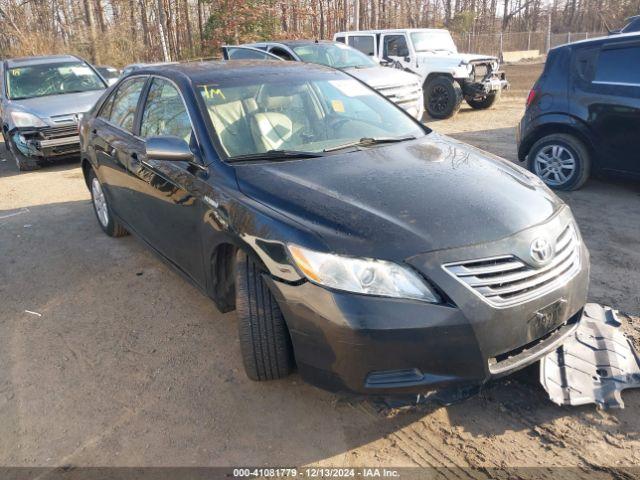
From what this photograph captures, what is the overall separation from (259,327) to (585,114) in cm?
480

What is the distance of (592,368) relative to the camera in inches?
112

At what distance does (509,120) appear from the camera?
1153 cm

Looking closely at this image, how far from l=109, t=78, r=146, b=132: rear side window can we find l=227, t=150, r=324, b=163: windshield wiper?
61.5 inches

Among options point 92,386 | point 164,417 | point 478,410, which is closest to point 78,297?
point 92,386

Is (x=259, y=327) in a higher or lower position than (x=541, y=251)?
lower

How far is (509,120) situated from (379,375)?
1048 cm

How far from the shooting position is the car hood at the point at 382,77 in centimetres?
964

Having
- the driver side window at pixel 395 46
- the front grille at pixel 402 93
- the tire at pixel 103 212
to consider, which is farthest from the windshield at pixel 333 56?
the tire at pixel 103 212

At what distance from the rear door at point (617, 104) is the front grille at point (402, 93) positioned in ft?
13.8

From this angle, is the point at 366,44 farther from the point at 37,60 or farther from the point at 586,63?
the point at 586,63

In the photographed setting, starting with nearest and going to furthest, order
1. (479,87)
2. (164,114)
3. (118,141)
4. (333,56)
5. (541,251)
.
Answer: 1. (541,251)
2. (164,114)
3. (118,141)
4. (333,56)
5. (479,87)

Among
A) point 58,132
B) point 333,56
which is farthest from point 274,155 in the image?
point 333,56

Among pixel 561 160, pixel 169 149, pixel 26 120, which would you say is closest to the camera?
pixel 169 149

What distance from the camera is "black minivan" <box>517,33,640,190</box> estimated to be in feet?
18.1
